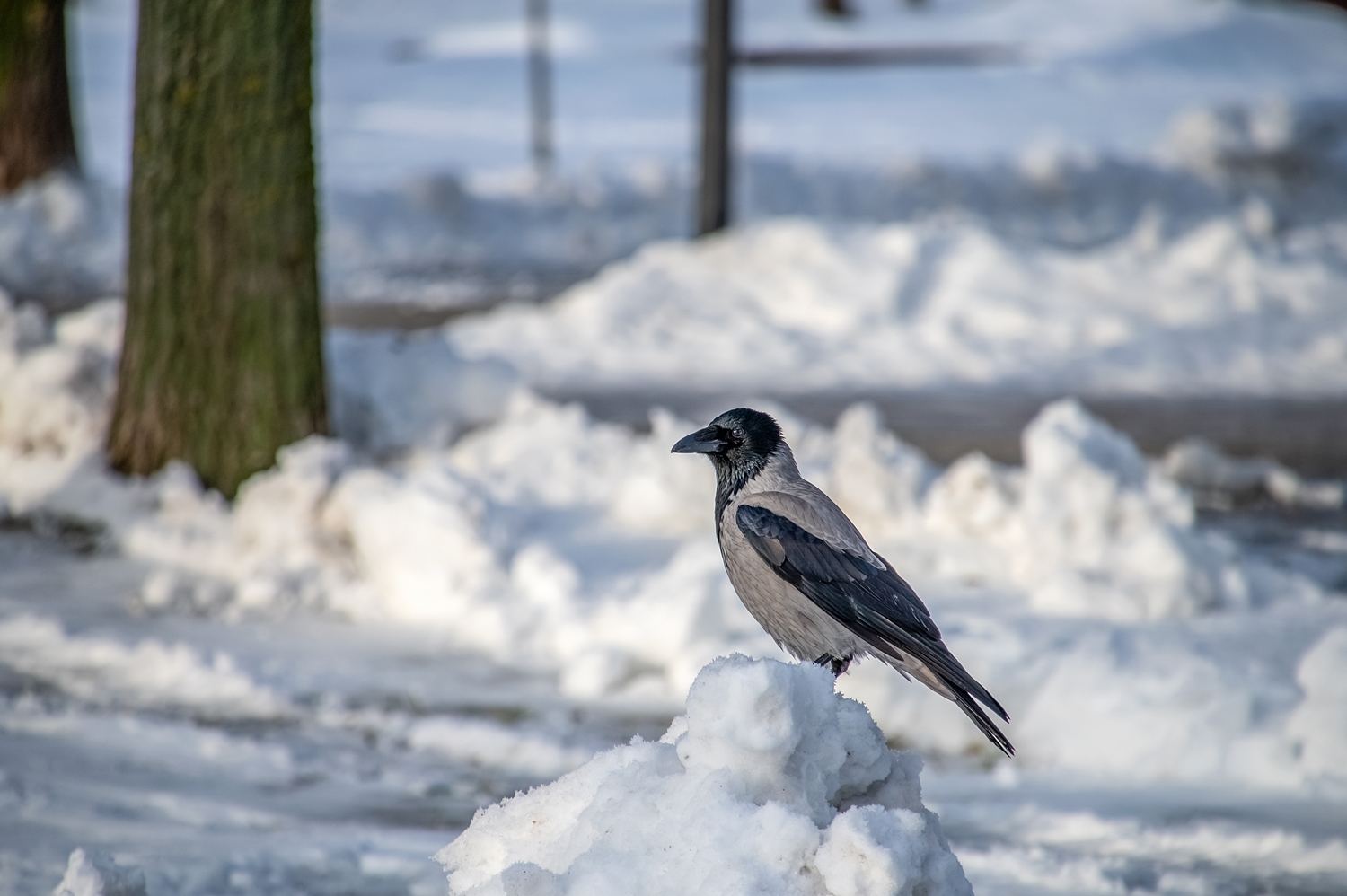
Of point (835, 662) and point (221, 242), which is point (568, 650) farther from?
point (221, 242)

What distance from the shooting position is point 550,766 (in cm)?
450

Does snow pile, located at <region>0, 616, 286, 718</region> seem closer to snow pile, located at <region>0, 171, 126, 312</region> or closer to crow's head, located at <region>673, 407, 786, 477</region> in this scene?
crow's head, located at <region>673, 407, 786, 477</region>

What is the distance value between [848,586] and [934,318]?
7.53 metres

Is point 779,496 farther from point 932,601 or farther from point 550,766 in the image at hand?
point 932,601

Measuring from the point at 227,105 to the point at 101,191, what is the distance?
7570mm

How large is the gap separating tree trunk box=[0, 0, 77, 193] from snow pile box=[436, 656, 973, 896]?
11358mm

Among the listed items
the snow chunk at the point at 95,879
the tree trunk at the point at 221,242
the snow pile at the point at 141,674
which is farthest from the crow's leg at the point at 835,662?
the tree trunk at the point at 221,242

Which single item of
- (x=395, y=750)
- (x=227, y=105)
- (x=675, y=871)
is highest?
(x=227, y=105)

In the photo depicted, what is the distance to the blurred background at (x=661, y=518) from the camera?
424 centimetres

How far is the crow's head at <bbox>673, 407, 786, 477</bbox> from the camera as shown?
3.50 m

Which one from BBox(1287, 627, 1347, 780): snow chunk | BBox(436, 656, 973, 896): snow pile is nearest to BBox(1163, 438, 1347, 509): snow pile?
BBox(1287, 627, 1347, 780): snow chunk

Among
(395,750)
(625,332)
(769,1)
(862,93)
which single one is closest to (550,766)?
(395,750)

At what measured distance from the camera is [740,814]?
2629 mm

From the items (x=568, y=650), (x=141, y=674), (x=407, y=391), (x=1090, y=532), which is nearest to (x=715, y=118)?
(x=407, y=391)
